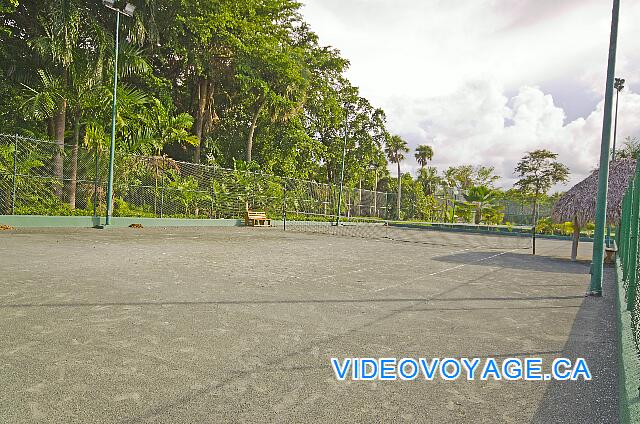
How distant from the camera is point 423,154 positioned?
211 feet

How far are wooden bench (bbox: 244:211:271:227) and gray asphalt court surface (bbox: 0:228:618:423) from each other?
14379mm

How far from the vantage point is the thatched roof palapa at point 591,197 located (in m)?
13.3

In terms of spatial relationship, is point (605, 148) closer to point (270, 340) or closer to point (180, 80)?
point (270, 340)

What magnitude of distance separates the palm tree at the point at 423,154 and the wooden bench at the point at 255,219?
44423 millimetres

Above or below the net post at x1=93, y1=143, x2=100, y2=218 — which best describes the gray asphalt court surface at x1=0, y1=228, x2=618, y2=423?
below

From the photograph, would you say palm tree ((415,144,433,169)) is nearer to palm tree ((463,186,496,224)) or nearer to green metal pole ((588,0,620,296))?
palm tree ((463,186,496,224))

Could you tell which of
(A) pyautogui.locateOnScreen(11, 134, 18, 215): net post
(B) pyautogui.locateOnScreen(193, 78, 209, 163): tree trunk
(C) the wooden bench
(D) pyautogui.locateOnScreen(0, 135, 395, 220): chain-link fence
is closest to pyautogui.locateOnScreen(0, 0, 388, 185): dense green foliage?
(B) pyautogui.locateOnScreen(193, 78, 209, 163): tree trunk

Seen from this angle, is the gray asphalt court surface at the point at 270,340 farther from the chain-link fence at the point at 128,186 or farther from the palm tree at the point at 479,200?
the palm tree at the point at 479,200

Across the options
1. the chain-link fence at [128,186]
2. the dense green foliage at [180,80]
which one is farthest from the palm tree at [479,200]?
the chain-link fence at [128,186]

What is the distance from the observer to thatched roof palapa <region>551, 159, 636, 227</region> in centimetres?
1327

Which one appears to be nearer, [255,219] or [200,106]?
[255,219]

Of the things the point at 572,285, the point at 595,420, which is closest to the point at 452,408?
the point at 595,420

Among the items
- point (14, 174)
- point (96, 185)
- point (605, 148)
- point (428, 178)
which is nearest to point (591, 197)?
point (605, 148)

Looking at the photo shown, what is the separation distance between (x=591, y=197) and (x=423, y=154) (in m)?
51.7
